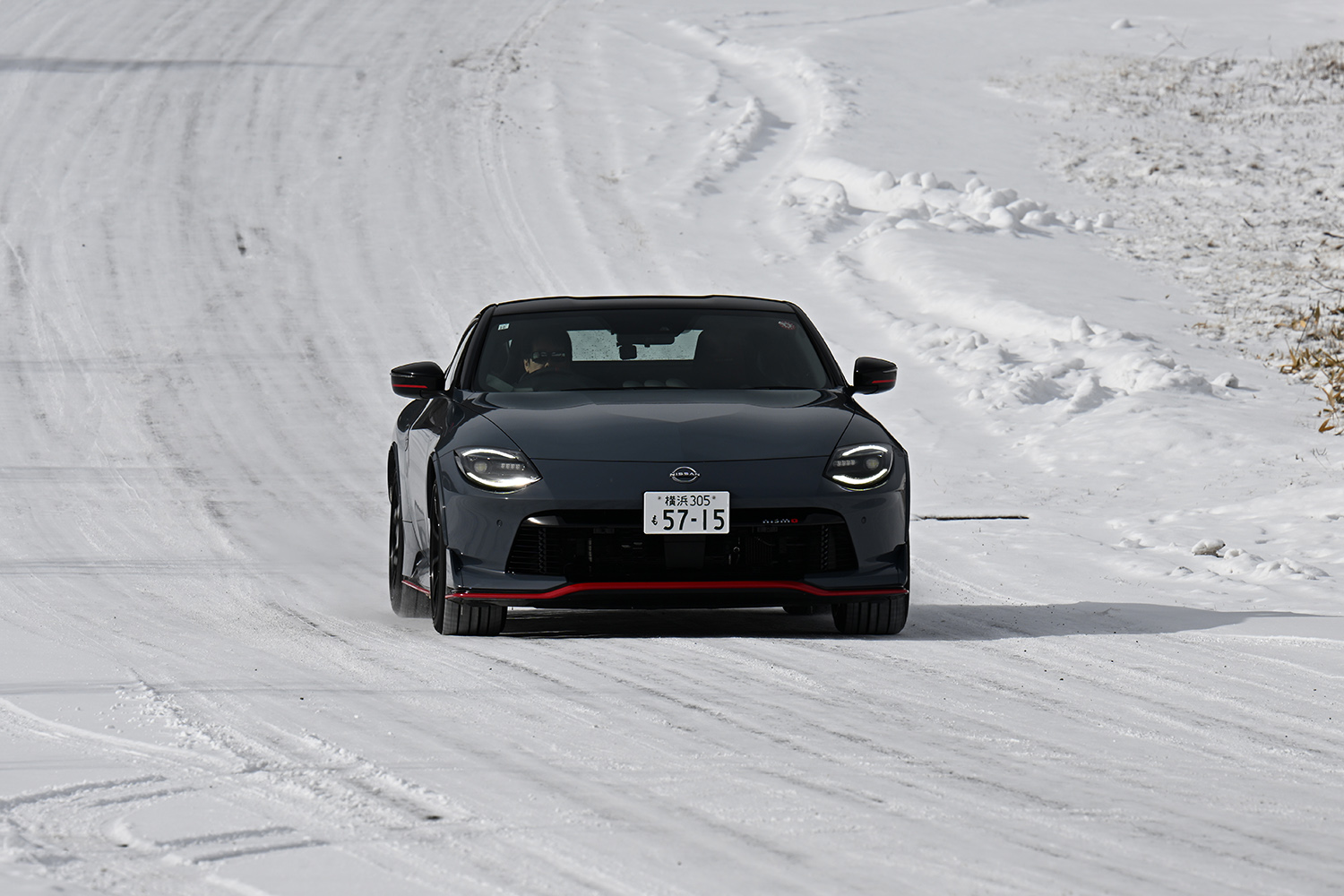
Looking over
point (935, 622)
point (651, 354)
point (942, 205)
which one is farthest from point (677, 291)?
point (935, 622)

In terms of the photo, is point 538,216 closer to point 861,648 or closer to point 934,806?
point 861,648

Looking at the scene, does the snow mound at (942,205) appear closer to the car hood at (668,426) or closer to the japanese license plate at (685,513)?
the car hood at (668,426)

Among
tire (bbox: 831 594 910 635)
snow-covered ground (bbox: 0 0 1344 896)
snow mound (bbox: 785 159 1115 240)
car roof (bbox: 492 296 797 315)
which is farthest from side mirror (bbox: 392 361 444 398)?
snow mound (bbox: 785 159 1115 240)

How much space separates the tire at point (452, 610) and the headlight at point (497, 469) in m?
0.26

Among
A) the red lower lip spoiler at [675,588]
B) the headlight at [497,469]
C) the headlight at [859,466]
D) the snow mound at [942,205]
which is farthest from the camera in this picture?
the snow mound at [942,205]

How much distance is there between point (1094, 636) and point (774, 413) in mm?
1532

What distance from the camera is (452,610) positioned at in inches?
273

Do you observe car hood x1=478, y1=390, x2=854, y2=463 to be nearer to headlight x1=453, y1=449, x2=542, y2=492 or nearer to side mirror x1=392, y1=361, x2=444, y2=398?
headlight x1=453, y1=449, x2=542, y2=492

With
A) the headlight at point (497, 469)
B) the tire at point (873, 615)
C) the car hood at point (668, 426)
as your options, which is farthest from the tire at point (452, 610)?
the tire at point (873, 615)

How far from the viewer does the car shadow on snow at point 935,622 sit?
707 cm

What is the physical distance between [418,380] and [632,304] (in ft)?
3.49

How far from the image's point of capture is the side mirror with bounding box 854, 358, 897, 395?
7652mm

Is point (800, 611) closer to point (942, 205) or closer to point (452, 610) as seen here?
point (452, 610)

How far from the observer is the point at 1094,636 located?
7016 mm
